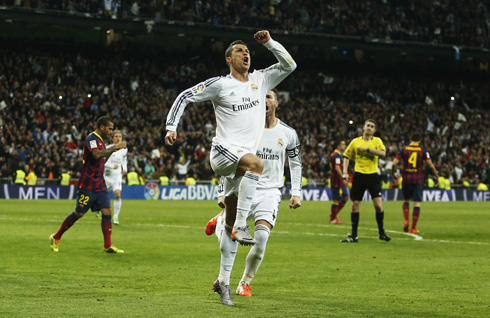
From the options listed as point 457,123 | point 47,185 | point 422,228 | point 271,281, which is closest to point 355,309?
point 271,281

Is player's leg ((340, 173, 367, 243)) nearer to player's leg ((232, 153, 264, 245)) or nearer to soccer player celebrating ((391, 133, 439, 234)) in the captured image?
soccer player celebrating ((391, 133, 439, 234))

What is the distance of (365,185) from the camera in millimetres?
16438

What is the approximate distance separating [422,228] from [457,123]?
3228 centimetres

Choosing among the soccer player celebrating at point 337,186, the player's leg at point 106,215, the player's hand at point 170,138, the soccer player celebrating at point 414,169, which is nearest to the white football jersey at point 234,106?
the player's hand at point 170,138

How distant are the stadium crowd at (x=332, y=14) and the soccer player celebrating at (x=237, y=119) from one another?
36380 millimetres

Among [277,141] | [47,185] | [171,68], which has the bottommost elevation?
[47,185]

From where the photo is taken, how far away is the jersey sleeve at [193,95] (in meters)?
7.74

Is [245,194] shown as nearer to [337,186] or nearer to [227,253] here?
[227,253]

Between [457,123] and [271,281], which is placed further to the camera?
[457,123]

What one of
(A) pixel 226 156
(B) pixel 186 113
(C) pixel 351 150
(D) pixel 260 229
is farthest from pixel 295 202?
(B) pixel 186 113

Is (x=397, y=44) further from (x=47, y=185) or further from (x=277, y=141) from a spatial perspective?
(x=277, y=141)

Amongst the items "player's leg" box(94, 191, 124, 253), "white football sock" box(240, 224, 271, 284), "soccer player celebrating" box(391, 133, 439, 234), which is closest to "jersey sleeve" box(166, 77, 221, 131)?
"white football sock" box(240, 224, 271, 284)

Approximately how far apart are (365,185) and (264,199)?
7.83 m

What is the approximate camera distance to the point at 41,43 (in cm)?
4619
